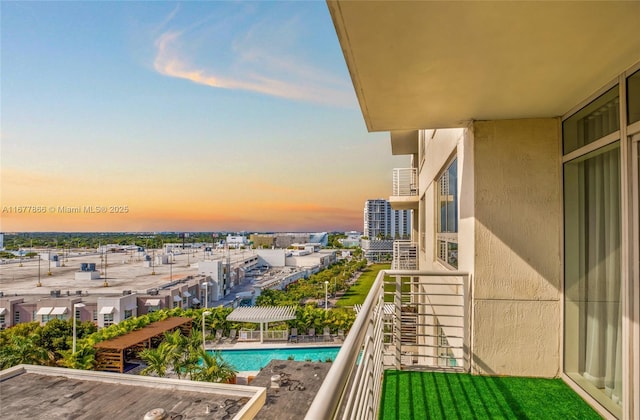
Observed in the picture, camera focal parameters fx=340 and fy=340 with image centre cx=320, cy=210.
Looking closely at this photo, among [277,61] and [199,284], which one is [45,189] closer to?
[199,284]

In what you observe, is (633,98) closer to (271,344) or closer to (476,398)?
(476,398)

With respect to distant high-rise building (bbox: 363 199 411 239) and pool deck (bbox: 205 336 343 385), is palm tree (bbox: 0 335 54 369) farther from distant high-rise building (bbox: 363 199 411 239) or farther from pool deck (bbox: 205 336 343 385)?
distant high-rise building (bbox: 363 199 411 239)

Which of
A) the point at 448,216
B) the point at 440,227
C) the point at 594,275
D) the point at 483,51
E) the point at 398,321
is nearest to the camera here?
the point at 483,51

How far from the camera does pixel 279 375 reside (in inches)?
412

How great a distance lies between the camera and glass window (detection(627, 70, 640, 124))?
2020mm

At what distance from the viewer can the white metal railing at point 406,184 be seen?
34.7ft

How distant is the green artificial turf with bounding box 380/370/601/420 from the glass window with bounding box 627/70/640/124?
6.60 feet

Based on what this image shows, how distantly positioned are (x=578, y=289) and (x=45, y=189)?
1410 inches

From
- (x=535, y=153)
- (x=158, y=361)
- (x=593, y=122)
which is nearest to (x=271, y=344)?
(x=158, y=361)

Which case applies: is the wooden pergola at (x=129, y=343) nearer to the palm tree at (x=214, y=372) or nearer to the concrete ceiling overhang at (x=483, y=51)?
the palm tree at (x=214, y=372)

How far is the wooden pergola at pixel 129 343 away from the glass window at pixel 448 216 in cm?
1728

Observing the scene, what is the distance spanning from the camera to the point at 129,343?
17359 mm

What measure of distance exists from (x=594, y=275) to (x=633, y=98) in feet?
4.14

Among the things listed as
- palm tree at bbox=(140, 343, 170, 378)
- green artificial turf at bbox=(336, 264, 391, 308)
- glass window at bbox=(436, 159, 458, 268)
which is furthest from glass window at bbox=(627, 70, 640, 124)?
green artificial turf at bbox=(336, 264, 391, 308)
